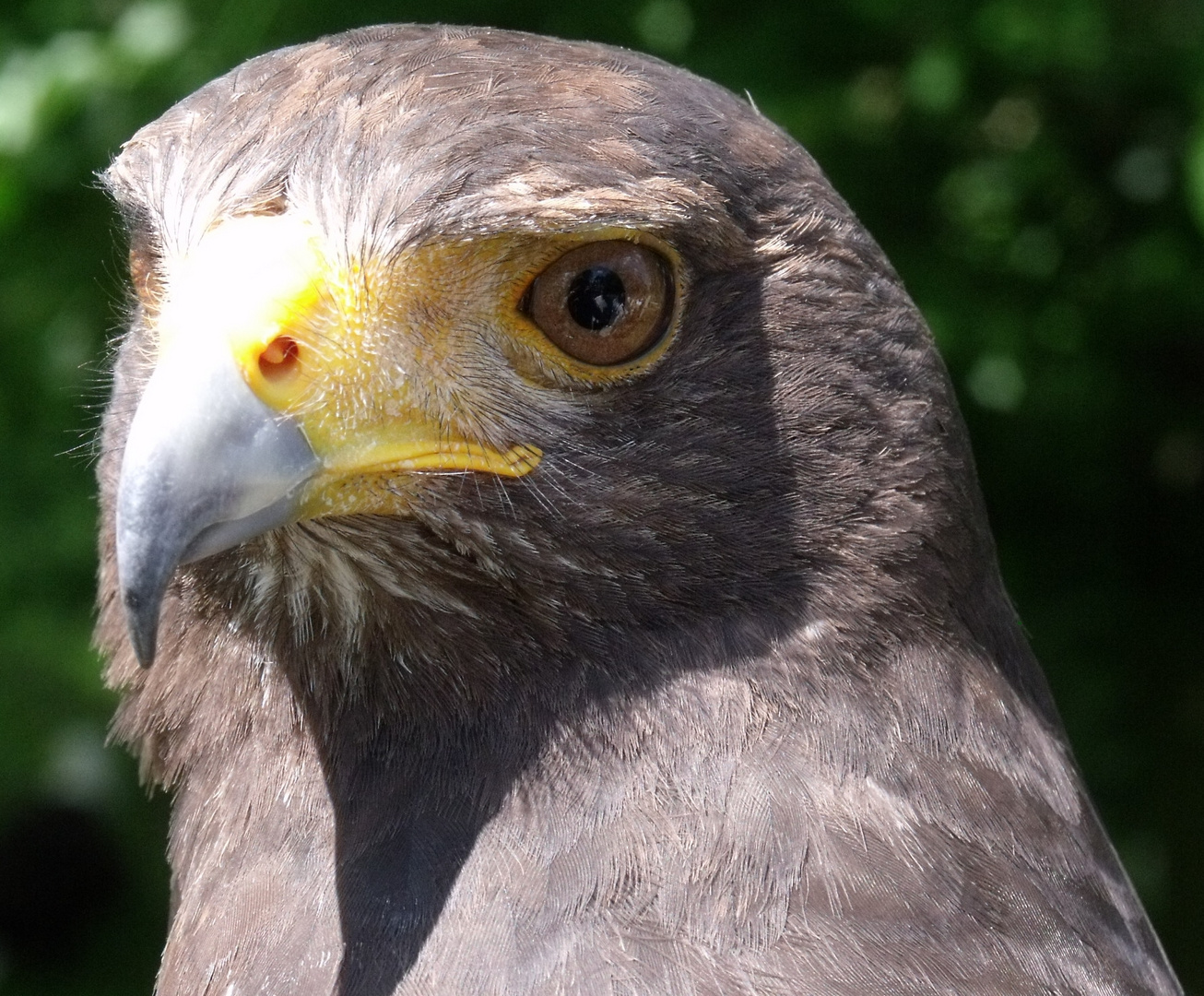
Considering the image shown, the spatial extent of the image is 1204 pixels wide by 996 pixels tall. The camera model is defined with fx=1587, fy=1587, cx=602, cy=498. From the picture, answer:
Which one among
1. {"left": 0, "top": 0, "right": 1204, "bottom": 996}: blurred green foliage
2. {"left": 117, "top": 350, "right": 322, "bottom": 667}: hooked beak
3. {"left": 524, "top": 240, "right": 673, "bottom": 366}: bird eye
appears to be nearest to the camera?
{"left": 117, "top": 350, "right": 322, "bottom": 667}: hooked beak

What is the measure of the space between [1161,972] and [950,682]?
2.09 ft

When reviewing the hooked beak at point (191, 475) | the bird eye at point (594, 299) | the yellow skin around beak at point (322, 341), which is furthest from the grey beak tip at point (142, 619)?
the bird eye at point (594, 299)

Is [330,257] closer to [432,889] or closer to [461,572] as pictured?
[461,572]

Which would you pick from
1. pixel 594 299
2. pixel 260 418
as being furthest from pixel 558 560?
pixel 260 418

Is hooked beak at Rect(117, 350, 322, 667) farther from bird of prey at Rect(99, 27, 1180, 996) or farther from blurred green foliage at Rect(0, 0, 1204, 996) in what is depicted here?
blurred green foliage at Rect(0, 0, 1204, 996)

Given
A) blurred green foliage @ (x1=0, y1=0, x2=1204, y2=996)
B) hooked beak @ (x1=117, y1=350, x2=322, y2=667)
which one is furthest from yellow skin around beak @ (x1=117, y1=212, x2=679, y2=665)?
blurred green foliage @ (x1=0, y1=0, x2=1204, y2=996)

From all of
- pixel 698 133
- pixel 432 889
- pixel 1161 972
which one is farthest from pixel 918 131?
pixel 432 889

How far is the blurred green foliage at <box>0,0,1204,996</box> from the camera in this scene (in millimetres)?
4188

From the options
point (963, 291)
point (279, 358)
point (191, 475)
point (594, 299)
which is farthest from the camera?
point (963, 291)

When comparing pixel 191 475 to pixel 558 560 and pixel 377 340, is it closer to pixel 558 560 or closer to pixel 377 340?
pixel 377 340

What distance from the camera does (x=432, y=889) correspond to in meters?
2.32

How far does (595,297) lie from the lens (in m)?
2.31

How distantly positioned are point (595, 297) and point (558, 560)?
40 centimetres

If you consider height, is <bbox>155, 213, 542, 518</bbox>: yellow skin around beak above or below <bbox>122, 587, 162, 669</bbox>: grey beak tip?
above
